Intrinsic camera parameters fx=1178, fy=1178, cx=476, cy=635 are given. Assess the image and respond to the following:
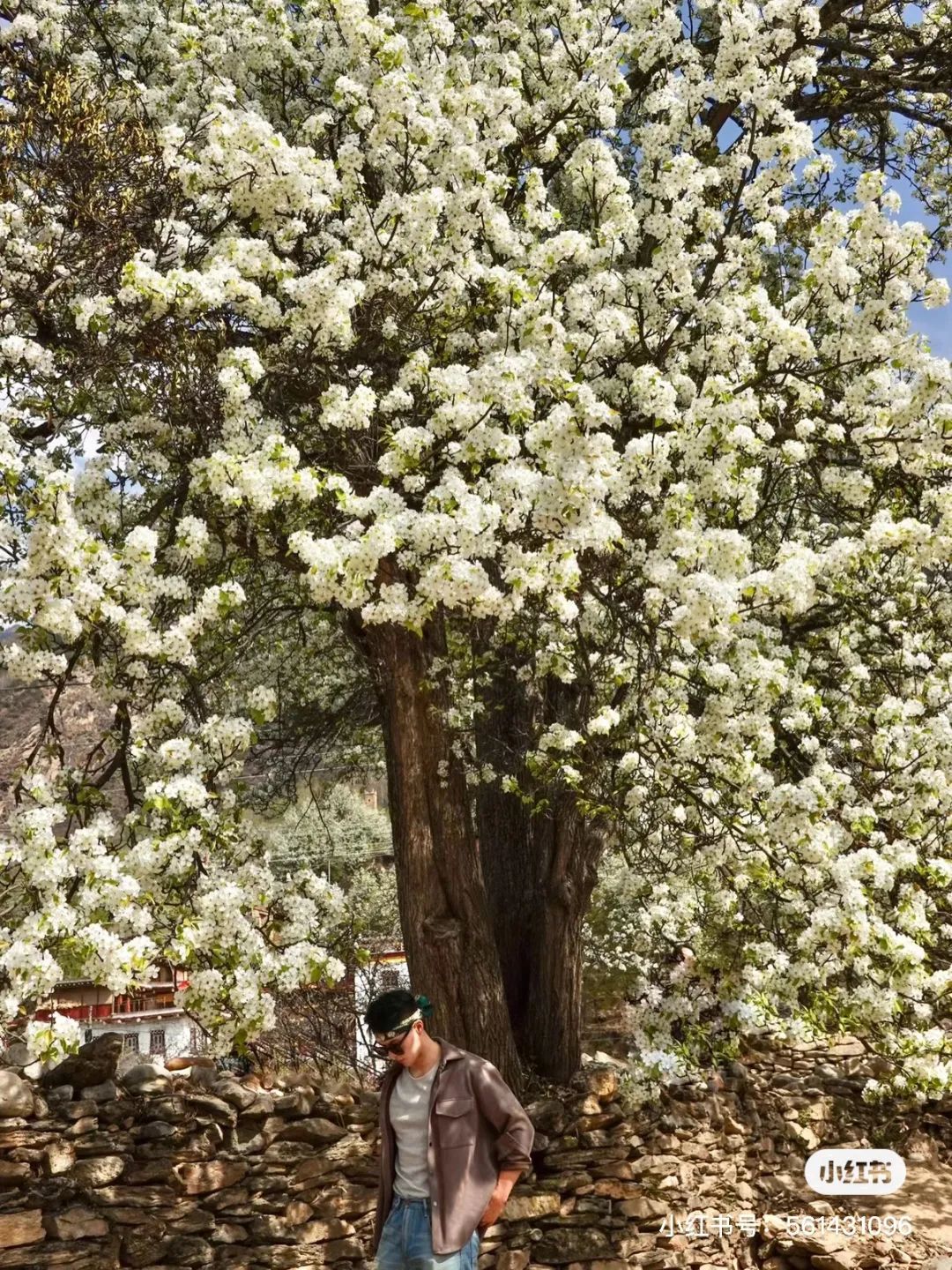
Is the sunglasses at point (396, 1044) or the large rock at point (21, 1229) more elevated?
the sunglasses at point (396, 1044)

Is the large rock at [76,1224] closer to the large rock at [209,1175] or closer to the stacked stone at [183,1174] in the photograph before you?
the stacked stone at [183,1174]

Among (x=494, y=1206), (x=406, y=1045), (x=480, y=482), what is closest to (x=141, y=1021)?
(x=480, y=482)

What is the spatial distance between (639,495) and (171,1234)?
4.82 metres

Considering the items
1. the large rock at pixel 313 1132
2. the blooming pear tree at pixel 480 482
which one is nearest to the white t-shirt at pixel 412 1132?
the blooming pear tree at pixel 480 482

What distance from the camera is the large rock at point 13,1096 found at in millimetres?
6004

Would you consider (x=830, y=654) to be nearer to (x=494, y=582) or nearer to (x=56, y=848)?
(x=494, y=582)

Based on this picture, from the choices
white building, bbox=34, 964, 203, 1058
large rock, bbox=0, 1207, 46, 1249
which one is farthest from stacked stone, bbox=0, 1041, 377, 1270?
white building, bbox=34, 964, 203, 1058

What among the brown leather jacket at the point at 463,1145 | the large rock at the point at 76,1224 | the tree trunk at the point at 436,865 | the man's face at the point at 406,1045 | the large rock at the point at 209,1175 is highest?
the tree trunk at the point at 436,865

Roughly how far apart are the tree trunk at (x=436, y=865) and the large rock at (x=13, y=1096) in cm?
222

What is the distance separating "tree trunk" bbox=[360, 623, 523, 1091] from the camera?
279 inches

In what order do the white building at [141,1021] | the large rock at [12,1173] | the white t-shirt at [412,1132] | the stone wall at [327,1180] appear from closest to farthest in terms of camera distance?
the white t-shirt at [412,1132] < the large rock at [12,1173] < the stone wall at [327,1180] < the white building at [141,1021]

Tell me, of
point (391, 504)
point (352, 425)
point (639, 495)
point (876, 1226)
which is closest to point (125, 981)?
point (391, 504)

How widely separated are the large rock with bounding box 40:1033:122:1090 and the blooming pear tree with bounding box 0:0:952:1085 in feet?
4.28

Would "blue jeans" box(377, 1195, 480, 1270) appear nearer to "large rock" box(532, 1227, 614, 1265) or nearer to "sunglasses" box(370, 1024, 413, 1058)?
"sunglasses" box(370, 1024, 413, 1058)
